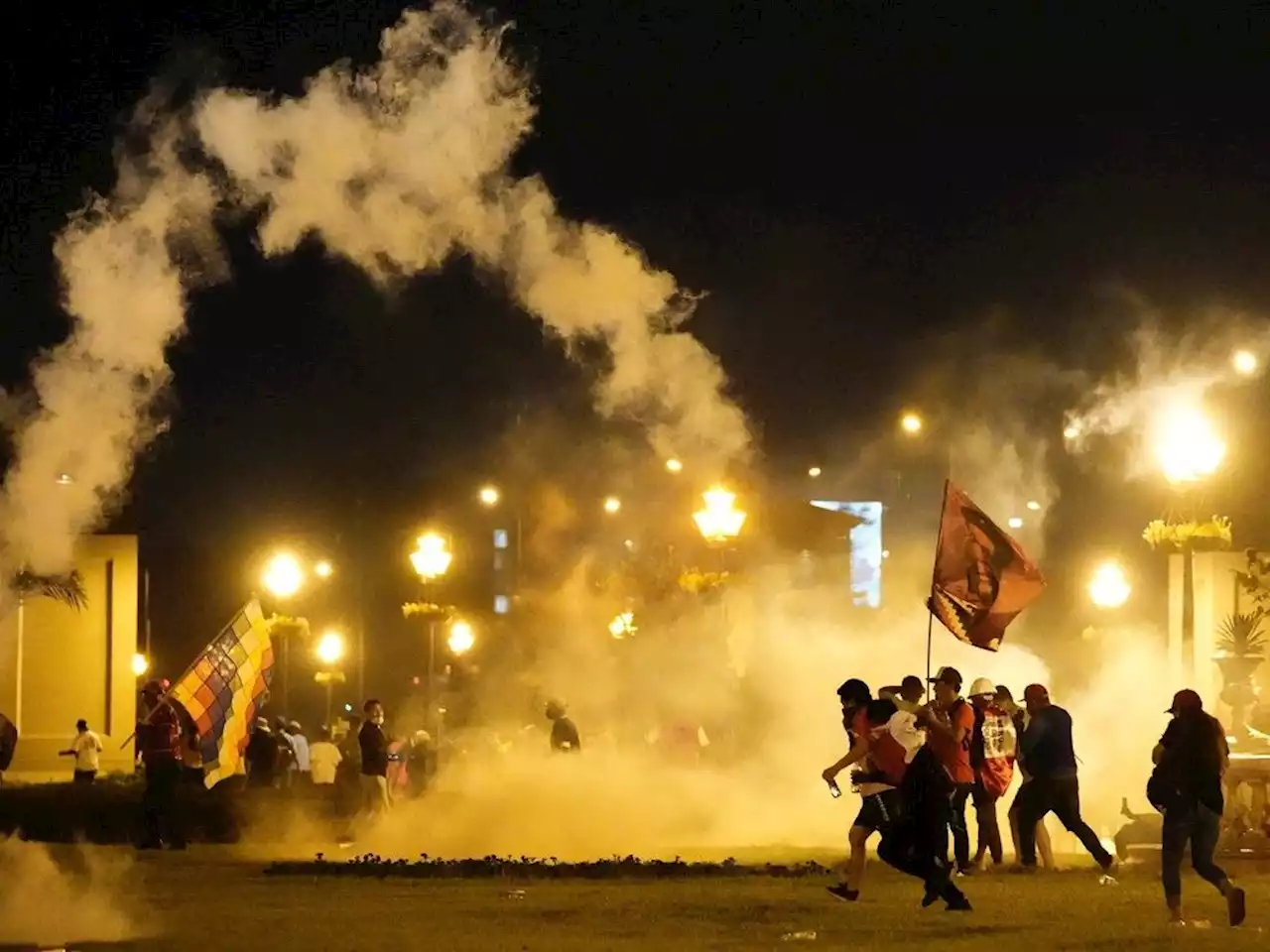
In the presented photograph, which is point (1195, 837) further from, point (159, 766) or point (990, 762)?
point (159, 766)

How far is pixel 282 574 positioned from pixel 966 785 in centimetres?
1115

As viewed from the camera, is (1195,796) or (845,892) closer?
(1195,796)

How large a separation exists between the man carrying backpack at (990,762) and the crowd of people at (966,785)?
0.8 inches

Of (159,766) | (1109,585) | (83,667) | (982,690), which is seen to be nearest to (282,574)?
(159,766)

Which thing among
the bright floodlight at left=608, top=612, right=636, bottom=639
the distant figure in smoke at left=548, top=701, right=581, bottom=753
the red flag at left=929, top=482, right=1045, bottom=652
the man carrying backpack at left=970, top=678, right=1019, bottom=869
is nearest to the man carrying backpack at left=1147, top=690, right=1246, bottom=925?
the man carrying backpack at left=970, top=678, right=1019, bottom=869

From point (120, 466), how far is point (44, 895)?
22.5ft

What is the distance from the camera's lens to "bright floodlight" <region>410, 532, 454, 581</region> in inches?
1109

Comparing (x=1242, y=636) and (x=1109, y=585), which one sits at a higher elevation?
(x=1109, y=585)

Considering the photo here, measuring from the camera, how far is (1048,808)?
1841cm

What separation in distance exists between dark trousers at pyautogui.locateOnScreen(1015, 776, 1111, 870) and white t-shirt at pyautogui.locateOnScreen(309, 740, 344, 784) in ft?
37.3

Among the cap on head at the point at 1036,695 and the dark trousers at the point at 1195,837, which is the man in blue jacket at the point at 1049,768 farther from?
the dark trousers at the point at 1195,837

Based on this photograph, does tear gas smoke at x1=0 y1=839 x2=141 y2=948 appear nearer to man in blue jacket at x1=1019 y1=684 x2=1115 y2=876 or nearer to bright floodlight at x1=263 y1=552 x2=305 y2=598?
bright floodlight at x1=263 y1=552 x2=305 y2=598

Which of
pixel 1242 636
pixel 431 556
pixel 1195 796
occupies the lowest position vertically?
pixel 1195 796

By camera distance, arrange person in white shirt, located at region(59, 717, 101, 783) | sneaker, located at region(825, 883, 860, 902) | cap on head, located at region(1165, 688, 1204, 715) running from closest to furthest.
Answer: cap on head, located at region(1165, 688, 1204, 715)
sneaker, located at region(825, 883, 860, 902)
person in white shirt, located at region(59, 717, 101, 783)
